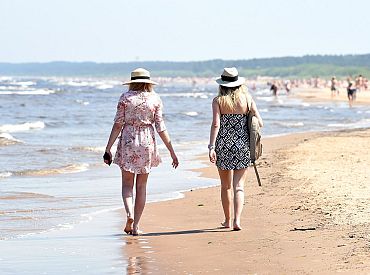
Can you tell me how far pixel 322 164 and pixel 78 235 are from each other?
6304mm

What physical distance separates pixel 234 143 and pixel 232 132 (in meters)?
0.11

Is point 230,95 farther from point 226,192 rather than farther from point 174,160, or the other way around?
point 226,192

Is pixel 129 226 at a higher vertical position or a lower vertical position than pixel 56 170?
higher

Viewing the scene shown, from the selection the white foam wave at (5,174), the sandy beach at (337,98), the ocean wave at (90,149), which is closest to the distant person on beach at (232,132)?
the white foam wave at (5,174)

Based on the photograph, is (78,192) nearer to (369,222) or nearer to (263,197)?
(263,197)

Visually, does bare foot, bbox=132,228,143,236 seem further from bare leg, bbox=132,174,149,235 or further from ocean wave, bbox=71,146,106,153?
ocean wave, bbox=71,146,106,153

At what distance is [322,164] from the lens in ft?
46.8

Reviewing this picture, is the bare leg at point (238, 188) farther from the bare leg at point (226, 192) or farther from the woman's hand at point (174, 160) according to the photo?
the woman's hand at point (174, 160)

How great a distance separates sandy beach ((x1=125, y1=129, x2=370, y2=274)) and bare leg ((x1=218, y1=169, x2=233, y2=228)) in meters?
0.16

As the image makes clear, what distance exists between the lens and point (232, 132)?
9.00 meters

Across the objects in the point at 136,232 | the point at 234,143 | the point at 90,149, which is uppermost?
the point at 234,143

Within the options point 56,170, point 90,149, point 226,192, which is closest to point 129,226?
point 226,192

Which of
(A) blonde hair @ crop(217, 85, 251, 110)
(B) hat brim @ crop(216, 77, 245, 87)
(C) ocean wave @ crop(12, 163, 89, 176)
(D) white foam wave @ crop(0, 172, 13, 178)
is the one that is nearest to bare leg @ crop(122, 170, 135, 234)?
(A) blonde hair @ crop(217, 85, 251, 110)

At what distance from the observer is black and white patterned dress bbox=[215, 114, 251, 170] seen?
8.98 meters
